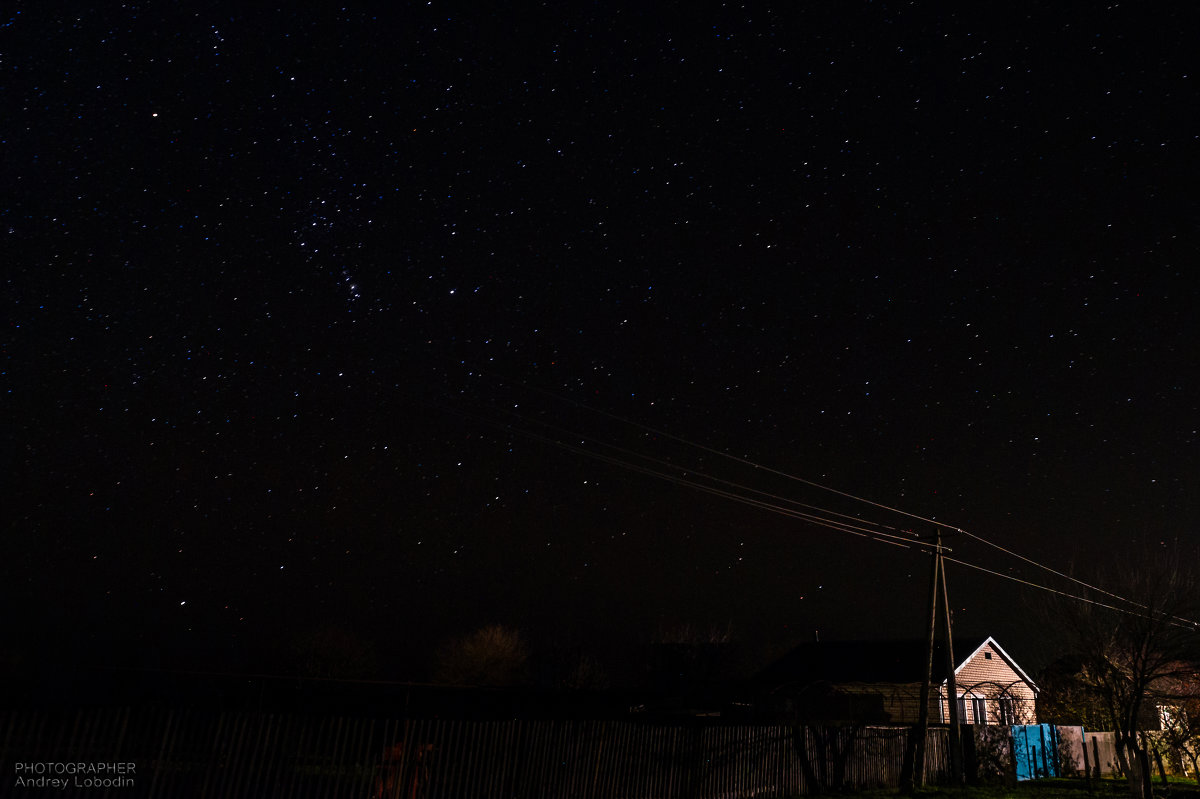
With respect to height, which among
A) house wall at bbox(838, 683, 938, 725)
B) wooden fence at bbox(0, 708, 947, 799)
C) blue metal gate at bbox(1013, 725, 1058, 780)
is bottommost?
wooden fence at bbox(0, 708, 947, 799)

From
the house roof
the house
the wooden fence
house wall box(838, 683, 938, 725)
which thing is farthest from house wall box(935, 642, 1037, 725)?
the wooden fence

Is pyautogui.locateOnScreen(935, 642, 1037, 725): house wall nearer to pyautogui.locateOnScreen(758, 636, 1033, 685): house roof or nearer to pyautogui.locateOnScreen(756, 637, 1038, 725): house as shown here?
pyautogui.locateOnScreen(756, 637, 1038, 725): house

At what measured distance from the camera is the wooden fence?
31.6ft

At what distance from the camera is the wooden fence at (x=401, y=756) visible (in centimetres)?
963

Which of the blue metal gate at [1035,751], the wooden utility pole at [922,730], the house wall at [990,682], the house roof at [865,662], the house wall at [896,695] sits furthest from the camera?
the house roof at [865,662]

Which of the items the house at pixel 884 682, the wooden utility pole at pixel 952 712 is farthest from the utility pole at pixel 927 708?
the house at pixel 884 682

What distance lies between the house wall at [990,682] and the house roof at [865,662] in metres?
0.38

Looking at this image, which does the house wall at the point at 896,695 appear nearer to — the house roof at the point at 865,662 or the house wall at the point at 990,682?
the house roof at the point at 865,662

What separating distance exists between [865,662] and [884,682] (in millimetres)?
3188

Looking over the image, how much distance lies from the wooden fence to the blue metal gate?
9638 mm

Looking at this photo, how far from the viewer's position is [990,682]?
137 feet

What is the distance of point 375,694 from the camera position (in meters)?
38.6

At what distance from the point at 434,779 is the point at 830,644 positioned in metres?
40.1

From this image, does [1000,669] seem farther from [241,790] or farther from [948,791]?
[241,790]
